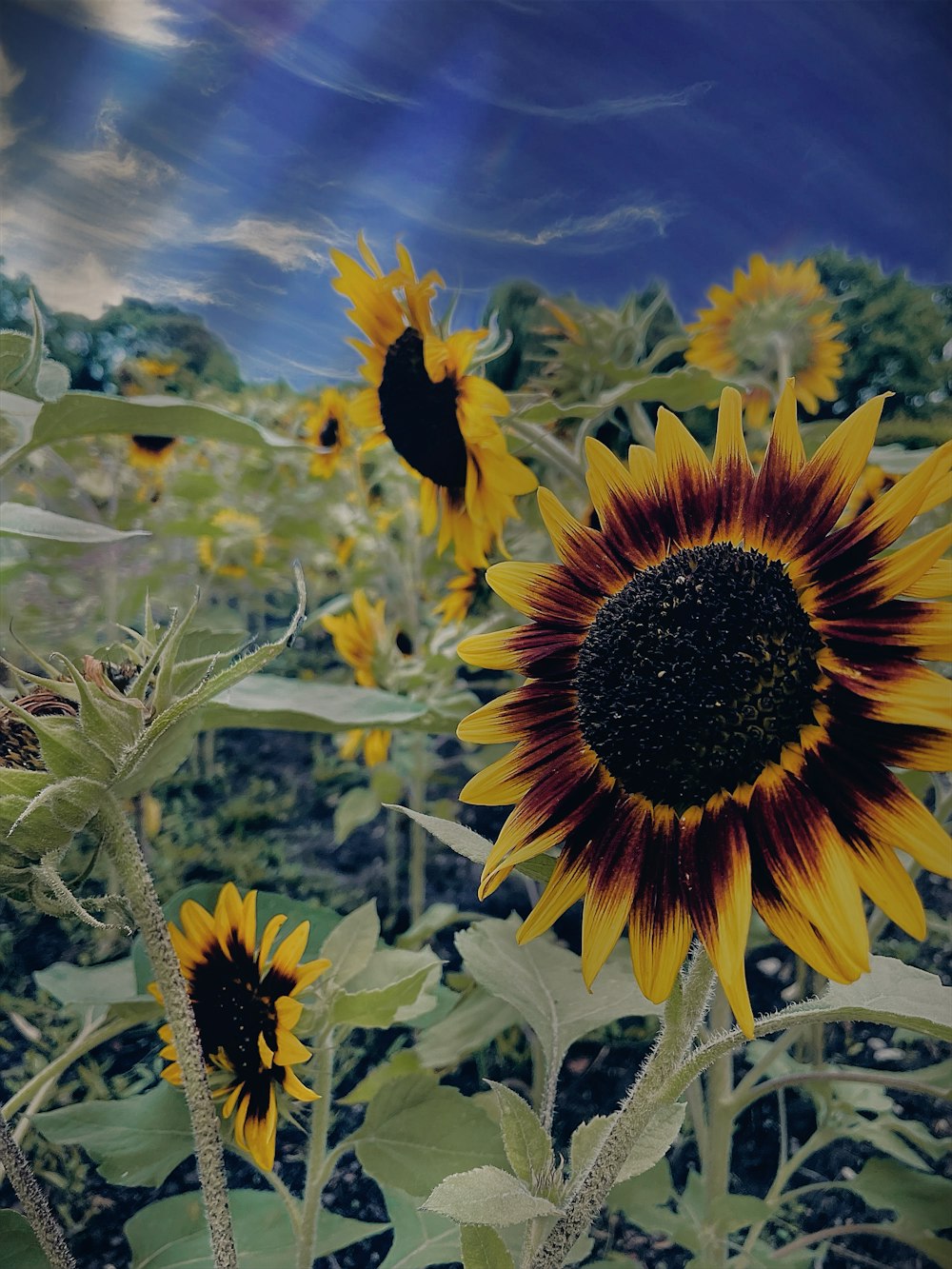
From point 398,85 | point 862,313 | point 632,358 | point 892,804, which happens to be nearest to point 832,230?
point 862,313

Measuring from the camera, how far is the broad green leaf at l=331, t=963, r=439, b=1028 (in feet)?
1.15

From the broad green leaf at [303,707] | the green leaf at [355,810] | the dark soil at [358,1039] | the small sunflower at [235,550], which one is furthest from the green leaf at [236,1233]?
the small sunflower at [235,550]

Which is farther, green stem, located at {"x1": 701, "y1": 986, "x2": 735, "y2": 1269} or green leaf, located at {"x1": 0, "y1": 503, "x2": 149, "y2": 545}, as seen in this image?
green stem, located at {"x1": 701, "y1": 986, "x2": 735, "y2": 1269}

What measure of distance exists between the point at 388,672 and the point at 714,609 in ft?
2.17

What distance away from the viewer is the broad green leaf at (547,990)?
385mm

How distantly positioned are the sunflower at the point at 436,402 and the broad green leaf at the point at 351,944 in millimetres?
248

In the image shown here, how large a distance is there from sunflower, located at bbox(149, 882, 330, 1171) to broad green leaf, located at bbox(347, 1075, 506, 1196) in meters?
0.05

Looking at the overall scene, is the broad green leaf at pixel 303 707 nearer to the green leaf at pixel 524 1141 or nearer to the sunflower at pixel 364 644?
the green leaf at pixel 524 1141

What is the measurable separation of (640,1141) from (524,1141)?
4cm

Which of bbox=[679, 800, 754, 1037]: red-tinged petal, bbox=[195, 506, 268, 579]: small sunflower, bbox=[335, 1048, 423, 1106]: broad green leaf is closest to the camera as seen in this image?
bbox=[679, 800, 754, 1037]: red-tinged petal

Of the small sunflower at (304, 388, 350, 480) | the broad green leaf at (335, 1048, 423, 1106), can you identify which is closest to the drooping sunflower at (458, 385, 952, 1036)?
the broad green leaf at (335, 1048, 423, 1106)

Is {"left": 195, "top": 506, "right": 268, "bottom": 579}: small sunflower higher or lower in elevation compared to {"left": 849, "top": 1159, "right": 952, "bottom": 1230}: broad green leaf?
higher

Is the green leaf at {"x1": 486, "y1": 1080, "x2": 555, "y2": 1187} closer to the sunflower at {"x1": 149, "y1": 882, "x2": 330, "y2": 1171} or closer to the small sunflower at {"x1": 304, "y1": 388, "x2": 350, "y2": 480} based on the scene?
the sunflower at {"x1": 149, "y1": 882, "x2": 330, "y2": 1171}

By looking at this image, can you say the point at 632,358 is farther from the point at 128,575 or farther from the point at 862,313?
the point at 128,575
